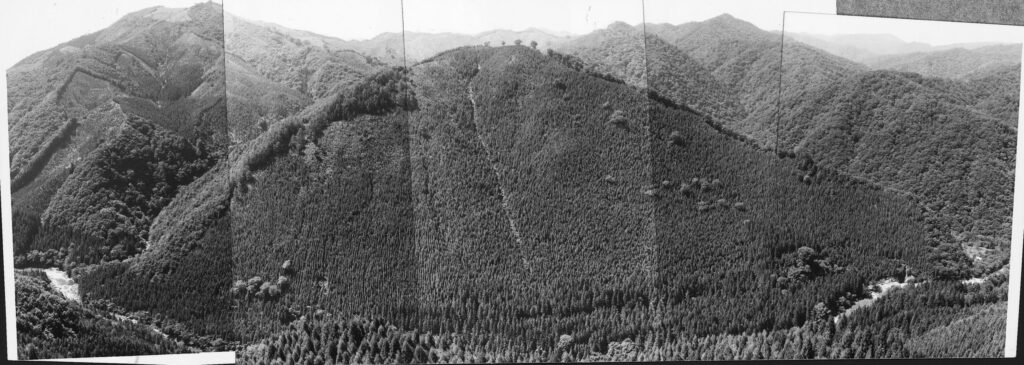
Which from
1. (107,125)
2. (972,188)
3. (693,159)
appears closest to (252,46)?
(107,125)

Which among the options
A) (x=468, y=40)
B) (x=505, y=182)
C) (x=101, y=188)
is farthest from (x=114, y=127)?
(x=505, y=182)

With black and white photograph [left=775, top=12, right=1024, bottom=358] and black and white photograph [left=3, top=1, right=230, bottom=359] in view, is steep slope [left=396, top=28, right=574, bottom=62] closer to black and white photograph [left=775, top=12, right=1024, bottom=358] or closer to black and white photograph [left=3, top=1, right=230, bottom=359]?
black and white photograph [left=3, top=1, right=230, bottom=359]

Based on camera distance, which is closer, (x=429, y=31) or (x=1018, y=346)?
(x=429, y=31)

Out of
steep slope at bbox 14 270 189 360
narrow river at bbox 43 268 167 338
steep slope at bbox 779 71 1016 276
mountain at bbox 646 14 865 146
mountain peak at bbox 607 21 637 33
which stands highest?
mountain peak at bbox 607 21 637 33

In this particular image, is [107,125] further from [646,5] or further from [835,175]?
[835,175]

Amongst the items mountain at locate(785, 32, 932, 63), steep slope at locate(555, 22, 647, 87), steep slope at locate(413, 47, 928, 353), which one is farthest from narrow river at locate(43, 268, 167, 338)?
mountain at locate(785, 32, 932, 63)

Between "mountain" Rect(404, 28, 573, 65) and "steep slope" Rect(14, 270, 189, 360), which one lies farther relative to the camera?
"steep slope" Rect(14, 270, 189, 360)
